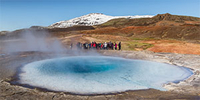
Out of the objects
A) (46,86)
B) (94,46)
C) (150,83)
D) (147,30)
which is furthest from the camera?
(147,30)

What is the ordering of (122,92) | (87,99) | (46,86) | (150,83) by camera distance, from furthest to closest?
(150,83) < (46,86) < (122,92) < (87,99)

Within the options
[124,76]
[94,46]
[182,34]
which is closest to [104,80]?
[124,76]

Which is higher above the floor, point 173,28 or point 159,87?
point 173,28

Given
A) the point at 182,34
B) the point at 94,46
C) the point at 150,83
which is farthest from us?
the point at 182,34

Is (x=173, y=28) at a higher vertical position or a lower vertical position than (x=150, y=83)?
higher

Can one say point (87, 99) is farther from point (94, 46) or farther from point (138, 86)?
point (94, 46)

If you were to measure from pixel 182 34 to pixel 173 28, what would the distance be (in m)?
5.34

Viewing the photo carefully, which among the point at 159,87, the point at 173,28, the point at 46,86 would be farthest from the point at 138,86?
the point at 173,28

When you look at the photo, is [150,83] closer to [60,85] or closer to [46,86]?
[60,85]

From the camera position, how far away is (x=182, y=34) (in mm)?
42562

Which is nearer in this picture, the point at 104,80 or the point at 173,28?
the point at 104,80

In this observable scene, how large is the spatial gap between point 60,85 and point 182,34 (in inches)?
1622

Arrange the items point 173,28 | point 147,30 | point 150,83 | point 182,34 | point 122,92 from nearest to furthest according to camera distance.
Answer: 1. point 122,92
2. point 150,83
3. point 182,34
4. point 173,28
5. point 147,30

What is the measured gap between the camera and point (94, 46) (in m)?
22.1
